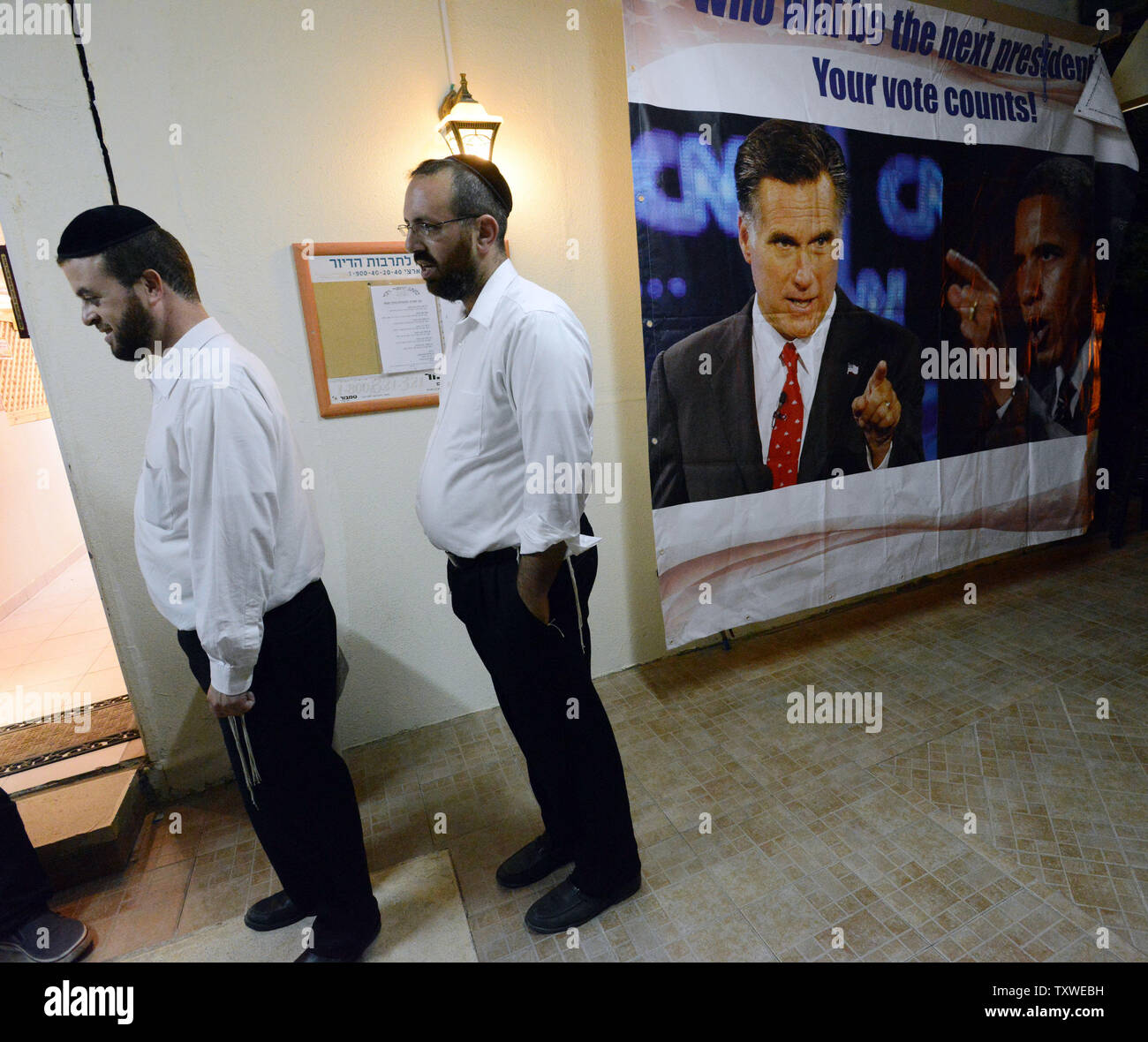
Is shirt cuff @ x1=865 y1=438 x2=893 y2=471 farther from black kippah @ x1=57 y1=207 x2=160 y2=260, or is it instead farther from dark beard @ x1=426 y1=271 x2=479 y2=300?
black kippah @ x1=57 y1=207 x2=160 y2=260

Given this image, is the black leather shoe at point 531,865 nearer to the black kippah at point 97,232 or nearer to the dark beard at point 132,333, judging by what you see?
the dark beard at point 132,333

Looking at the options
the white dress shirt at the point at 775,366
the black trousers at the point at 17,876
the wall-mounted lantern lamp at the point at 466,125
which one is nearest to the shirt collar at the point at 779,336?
the white dress shirt at the point at 775,366

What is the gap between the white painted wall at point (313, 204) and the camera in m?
1.76

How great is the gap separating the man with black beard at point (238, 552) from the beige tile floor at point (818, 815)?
0.48 m

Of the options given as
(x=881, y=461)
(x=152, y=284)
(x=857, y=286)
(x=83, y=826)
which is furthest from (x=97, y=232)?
(x=881, y=461)

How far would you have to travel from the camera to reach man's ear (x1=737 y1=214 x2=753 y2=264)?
2.36m

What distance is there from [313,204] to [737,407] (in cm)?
168

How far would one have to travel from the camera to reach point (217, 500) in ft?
3.66

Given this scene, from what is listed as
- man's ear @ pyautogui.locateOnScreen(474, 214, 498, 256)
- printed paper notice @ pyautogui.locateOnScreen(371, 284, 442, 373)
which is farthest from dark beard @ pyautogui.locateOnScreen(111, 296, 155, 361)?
printed paper notice @ pyautogui.locateOnScreen(371, 284, 442, 373)

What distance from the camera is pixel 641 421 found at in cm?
260

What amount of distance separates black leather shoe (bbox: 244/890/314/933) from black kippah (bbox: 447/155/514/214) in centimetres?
175
